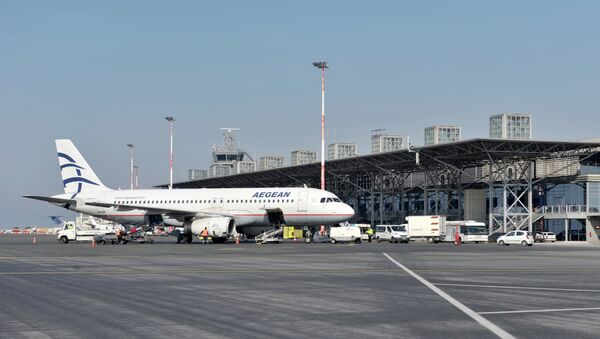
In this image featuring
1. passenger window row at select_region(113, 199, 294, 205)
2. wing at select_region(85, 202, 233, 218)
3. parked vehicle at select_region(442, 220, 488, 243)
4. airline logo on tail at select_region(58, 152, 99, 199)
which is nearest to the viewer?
passenger window row at select_region(113, 199, 294, 205)

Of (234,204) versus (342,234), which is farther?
(342,234)

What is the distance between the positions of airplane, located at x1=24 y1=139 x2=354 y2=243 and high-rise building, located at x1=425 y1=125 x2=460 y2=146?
54.7m

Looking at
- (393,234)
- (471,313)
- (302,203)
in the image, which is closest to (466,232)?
(393,234)

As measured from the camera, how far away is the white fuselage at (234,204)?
67.2m

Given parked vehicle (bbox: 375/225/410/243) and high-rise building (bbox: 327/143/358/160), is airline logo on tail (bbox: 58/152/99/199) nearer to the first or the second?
parked vehicle (bbox: 375/225/410/243)

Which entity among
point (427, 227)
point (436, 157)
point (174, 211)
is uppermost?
point (436, 157)

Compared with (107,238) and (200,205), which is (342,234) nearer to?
(200,205)

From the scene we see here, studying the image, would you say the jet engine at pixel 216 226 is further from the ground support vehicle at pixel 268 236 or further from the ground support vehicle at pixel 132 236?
the ground support vehicle at pixel 132 236

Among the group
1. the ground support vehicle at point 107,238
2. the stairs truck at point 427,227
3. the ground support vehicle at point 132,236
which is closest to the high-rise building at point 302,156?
the stairs truck at point 427,227

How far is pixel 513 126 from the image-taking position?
109 meters

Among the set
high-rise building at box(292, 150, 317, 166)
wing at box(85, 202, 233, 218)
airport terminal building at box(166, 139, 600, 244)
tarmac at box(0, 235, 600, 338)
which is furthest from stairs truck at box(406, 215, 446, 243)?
high-rise building at box(292, 150, 317, 166)

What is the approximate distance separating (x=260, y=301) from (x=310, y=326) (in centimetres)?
452

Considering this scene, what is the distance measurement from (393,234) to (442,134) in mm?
42822

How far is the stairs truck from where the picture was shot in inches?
3191
